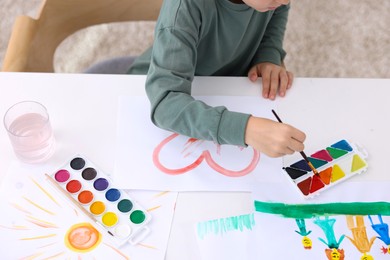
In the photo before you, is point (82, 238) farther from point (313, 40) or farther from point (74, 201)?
point (313, 40)

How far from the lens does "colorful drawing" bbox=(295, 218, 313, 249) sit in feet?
2.41

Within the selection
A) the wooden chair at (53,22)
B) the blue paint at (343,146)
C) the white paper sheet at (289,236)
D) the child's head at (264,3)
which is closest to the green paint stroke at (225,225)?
the white paper sheet at (289,236)

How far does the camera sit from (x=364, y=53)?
1805mm

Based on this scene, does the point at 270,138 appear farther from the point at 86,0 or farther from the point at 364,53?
the point at 364,53

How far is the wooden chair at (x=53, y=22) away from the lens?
37.0 inches

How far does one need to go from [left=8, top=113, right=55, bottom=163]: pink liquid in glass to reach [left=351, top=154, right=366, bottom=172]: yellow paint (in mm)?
510

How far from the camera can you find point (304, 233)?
75 cm

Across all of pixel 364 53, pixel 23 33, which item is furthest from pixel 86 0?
pixel 364 53

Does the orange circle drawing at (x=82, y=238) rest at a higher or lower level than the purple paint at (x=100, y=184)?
lower

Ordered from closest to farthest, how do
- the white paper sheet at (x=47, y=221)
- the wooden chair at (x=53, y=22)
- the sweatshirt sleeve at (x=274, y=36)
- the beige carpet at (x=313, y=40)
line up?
1. the white paper sheet at (x=47, y=221)
2. the wooden chair at (x=53, y=22)
3. the sweatshirt sleeve at (x=274, y=36)
4. the beige carpet at (x=313, y=40)

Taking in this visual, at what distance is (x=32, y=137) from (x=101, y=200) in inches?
6.0

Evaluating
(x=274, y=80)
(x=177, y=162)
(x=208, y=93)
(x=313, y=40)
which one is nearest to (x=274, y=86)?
(x=274, y=80)

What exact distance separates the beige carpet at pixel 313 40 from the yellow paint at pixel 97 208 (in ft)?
3.39

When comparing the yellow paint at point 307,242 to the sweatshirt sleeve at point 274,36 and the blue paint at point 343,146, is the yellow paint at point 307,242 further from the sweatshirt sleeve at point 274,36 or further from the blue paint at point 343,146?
the sweatshirt sleeve at point 274,36
